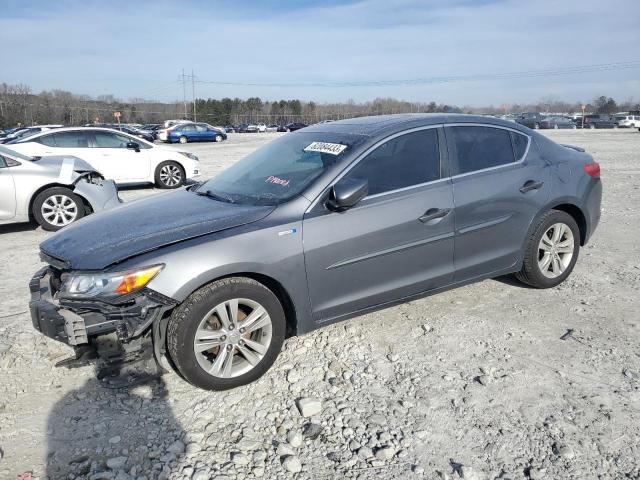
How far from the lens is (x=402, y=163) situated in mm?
3975

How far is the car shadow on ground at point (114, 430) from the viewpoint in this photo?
8.87ft

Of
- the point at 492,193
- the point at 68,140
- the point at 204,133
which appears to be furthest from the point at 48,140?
the point at 204,133

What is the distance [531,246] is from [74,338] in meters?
3.67

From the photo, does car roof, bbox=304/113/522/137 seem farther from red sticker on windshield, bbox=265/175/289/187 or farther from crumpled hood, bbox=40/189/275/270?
crumpled hood, bbox=40/189/275/270

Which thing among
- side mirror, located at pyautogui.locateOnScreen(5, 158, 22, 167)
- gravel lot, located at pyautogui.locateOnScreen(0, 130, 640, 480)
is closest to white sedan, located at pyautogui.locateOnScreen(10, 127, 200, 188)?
side mirror, located at pyautogui.locateOnScreen(5, 158, 22, 167)

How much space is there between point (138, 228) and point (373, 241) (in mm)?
1606

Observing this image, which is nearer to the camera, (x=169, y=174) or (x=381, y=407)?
(x=381, y=407)

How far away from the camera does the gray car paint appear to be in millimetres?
3230

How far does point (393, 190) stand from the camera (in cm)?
386

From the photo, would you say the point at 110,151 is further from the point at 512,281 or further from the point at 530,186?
the point at 530,186

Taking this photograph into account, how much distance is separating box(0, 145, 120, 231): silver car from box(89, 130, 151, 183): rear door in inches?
130

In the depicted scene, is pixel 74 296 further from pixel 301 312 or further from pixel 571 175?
pixel 571 175

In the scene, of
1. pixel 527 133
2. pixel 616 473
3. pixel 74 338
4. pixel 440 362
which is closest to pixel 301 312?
pixel 440 362

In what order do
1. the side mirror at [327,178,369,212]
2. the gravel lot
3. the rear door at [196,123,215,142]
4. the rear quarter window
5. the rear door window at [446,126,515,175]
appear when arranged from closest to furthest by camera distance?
the gravel lot → the side mirror at [327,178,369,212] → the rear door window at [446,126,515,175] → the rear quarter window → the rear door at [196,123,215,142]
